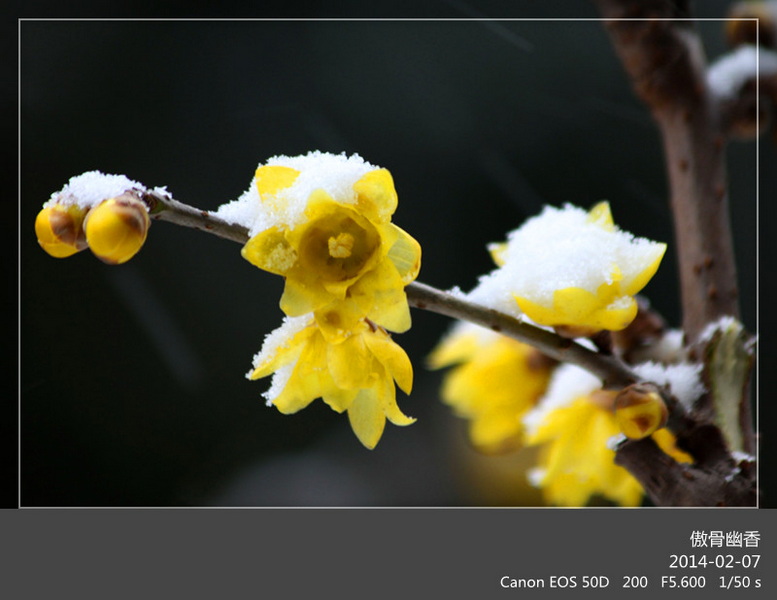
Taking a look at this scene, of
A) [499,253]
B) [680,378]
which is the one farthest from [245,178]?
[680,378]

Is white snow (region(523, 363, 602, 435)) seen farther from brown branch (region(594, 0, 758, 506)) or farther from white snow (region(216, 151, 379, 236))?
white snow (region(216, 151, 379, 236))

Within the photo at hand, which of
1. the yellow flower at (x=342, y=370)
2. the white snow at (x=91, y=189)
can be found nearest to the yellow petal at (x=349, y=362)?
the yellow flower at (x=342, y=370)

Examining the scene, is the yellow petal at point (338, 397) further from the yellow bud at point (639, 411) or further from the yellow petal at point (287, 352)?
the yellow bud at point (639, 411)
